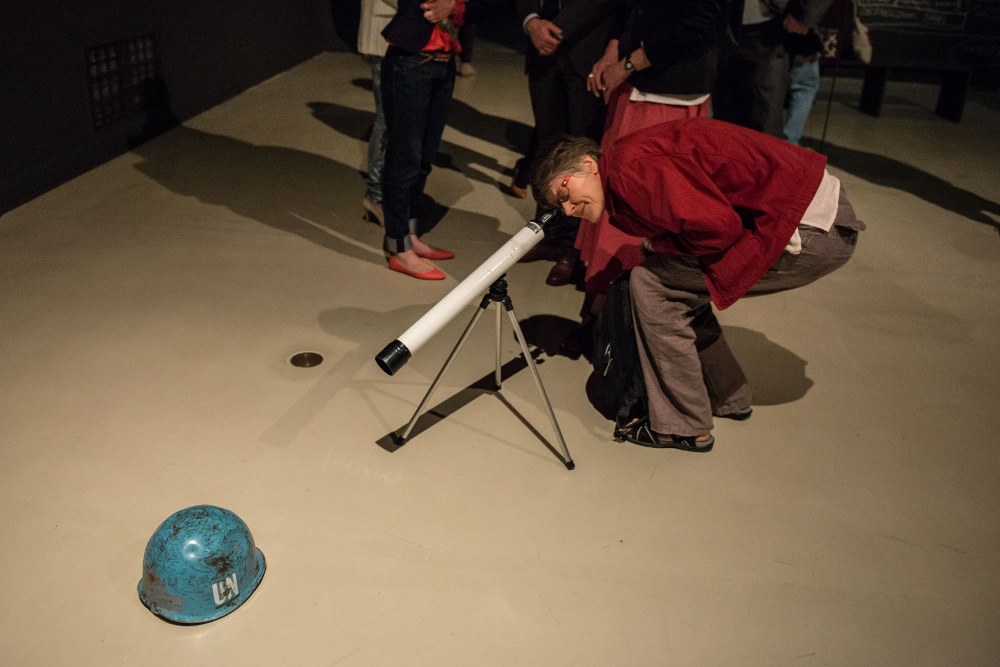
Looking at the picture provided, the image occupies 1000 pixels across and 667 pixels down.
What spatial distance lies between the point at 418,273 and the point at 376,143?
65 centimetres

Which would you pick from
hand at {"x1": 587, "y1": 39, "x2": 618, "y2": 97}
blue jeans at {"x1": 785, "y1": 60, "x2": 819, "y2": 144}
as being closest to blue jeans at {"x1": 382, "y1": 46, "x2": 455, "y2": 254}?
hand at {"x1": 587, "y1": 39, "x2": 618, "y2": 97}

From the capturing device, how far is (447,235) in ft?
14.2

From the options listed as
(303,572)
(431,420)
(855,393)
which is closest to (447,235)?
(431,420)

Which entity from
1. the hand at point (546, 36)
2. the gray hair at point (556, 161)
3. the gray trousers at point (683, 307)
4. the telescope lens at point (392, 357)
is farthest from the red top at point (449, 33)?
the telescope lens at point (392, 357)

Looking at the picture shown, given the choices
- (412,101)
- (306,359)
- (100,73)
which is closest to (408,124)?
(412,101)

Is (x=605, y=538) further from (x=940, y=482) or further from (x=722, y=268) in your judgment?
(x=940, y=482)

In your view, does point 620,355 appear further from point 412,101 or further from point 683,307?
point 412,101

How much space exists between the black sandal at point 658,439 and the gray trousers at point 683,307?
4 cm

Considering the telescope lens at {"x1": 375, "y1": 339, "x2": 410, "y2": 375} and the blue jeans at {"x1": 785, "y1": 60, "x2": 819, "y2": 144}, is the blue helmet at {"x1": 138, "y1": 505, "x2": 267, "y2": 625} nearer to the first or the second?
the telescope lens at {"x1": 375, "y1": 339, "x2": 410, "y2": 375}

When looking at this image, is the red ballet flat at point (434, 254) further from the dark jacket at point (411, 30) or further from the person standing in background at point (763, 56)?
the person standing in background at point (763, 56)

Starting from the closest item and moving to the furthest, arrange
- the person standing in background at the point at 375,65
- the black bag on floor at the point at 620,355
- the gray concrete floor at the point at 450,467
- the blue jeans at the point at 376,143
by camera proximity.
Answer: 1. the gray concrete floor at the point at 450,467
2. the black bag on floor at the point at 620,355
3. the person standing in background at the point at 375,65
4. the blue jeans at the point at 376,143

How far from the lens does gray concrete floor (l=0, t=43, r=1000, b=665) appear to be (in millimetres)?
2162

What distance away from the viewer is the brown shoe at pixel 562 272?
3.86m

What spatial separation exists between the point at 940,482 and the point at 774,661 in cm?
99
